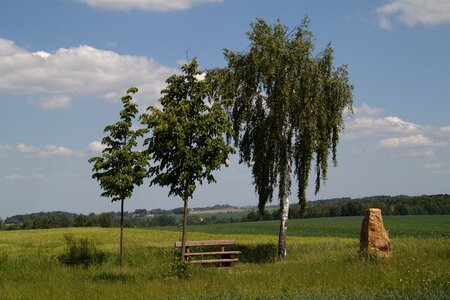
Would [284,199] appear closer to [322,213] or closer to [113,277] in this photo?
[113,277]

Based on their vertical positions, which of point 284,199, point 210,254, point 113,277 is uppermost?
point 284,199

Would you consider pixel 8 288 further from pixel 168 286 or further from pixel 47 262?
pixel 47 262

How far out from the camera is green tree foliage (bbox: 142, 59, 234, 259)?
695 inches

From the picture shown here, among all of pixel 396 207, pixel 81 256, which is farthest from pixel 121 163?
pixel 396 207

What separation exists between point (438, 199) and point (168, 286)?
3451 inches

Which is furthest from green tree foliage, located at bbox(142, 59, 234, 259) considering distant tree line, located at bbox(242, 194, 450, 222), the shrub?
distant tree line, located at bbox(242, 194, 450, 222)

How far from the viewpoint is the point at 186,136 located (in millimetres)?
18109

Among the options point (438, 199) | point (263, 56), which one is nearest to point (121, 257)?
point (263, 56)

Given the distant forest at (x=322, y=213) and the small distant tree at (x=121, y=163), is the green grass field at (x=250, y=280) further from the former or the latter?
the distant forest at (x=322, y=213)

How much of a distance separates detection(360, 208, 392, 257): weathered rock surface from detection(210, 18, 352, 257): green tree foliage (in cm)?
601

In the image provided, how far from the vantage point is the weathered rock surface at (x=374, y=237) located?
18.9 metres

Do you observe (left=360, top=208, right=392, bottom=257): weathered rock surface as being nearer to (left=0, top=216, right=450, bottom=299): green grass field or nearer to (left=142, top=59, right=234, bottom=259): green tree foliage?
(left=0, top=216, right=450, bottom=299): green grass field

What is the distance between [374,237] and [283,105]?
8227 mm

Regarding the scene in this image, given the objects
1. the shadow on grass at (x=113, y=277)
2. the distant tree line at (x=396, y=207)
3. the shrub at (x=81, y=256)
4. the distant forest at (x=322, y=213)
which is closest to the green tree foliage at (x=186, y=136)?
the shadow on grass at (x=113, y=277)
